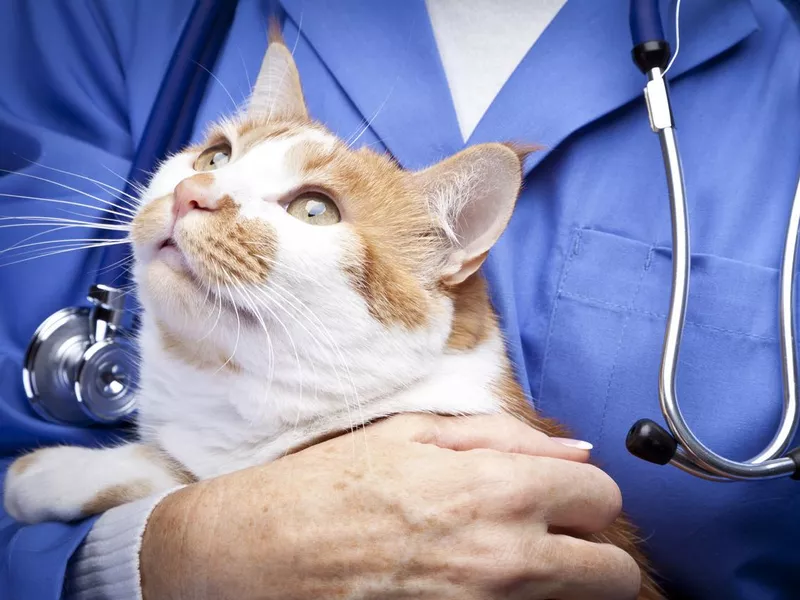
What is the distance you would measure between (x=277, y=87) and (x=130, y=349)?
443 millimetres

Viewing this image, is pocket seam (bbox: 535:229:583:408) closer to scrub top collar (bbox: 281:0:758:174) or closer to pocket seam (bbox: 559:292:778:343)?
pocket seam (bbox: 559:292:778:343)

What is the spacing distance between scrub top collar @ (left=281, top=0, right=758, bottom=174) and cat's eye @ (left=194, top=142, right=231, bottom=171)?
0.20m

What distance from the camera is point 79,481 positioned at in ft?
2.82

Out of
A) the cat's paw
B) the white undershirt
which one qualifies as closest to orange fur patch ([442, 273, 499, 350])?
the white undershirt

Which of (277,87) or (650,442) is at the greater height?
(277,87)

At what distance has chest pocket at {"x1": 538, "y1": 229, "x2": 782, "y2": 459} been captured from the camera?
914mm

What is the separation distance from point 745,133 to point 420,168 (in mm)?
477

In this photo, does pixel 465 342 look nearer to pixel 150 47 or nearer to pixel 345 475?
pixel 345 475

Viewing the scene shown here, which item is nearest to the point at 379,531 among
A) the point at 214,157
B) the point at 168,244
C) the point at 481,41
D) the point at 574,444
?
the point at 574,444

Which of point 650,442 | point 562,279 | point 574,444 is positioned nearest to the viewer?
point 650,442

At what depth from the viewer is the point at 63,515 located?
33.0 inches

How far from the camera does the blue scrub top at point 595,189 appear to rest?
3.10 feet

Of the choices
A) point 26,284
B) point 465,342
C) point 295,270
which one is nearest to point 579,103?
point 465,342

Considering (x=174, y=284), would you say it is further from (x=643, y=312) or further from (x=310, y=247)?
(x=643, y=312)
